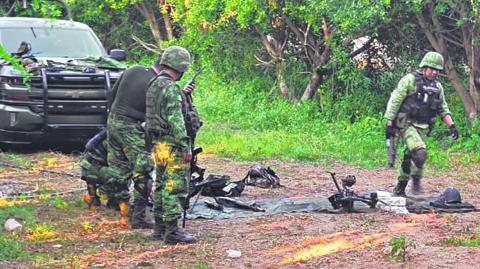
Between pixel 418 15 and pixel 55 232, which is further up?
pixel 418 15

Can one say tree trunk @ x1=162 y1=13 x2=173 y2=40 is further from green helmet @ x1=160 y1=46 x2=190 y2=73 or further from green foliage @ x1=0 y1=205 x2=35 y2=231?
green helmet @ x1=160 y1=46 x2=190 y2=73

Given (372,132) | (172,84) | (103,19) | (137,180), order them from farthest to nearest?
(103,19) < (372,132) < (137,180) < (172,84)

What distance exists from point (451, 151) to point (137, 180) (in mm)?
6788

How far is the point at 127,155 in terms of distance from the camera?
25.7ft

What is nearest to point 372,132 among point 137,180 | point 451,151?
point 451,151

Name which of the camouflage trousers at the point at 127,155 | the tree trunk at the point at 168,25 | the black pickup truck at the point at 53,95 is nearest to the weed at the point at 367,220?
the camouflage trousers at the point at 127,155

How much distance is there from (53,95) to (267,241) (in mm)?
5298

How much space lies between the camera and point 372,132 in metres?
13.9

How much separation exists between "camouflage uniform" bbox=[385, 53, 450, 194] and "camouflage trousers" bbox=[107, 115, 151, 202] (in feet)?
10.6

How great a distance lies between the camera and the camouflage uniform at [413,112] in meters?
9.28

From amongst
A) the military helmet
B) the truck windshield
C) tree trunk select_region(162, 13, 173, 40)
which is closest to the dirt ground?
the military helmet

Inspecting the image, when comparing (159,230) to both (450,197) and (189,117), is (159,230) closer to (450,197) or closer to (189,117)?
(189,117)

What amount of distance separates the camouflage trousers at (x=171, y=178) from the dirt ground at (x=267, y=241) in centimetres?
33

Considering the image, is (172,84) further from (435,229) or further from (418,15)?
(418,15)
